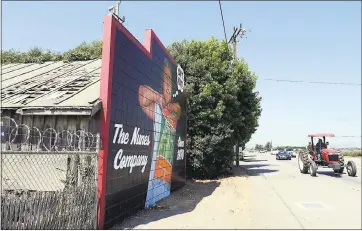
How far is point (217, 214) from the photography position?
1009 cm

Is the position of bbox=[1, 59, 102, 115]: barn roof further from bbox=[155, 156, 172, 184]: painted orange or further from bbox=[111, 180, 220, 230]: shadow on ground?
bbox=[155, 156, 172, 184]: painted orange

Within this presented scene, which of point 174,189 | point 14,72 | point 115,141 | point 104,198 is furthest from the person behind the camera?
point 174,189

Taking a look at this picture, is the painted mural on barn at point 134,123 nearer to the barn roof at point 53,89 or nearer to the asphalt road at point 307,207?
the barn roof at point 53,89

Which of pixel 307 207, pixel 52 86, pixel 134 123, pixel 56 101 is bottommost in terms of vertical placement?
pixel 307 207

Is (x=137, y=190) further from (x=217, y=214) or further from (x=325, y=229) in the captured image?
(x=325, y=229)

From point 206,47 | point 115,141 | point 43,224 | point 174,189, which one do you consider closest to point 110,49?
point 115,141

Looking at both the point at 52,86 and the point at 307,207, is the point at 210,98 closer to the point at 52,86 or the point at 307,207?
the point at 307,207

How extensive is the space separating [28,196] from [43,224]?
23.0 inches

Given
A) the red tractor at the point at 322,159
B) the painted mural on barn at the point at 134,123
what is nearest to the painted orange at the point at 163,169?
the painted mural on barn at the point at 134,123

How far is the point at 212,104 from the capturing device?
20.9 m

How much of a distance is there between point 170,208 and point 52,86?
4.98 metres

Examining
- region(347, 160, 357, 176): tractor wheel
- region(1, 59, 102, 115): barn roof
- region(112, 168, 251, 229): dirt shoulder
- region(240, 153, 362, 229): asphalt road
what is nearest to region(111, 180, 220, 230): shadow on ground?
region(112, 168, 251, 229): dirt shoulder

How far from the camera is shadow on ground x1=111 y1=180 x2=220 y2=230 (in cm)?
888

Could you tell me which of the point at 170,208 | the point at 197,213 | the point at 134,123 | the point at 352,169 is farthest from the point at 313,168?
the point at 134,123
